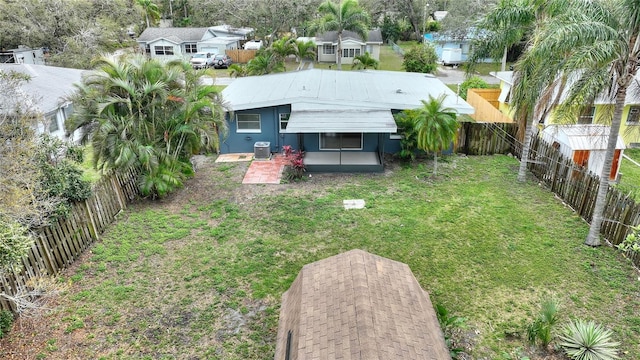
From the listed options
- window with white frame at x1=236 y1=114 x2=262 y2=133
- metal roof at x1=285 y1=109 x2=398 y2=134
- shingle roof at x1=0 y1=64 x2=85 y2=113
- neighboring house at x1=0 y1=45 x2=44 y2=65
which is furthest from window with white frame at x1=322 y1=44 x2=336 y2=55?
metal roof at x1=285 y1=109 x2=398 y2=134

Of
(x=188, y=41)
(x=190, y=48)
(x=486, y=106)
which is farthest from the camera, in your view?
(x=190, y=48)

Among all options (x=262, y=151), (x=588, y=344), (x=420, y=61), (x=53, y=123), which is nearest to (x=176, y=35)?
(x=420, y=61)

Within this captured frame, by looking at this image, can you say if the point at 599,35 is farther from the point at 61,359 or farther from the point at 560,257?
the point at 61,359

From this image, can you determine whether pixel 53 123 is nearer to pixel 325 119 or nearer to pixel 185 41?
pixel 325 119

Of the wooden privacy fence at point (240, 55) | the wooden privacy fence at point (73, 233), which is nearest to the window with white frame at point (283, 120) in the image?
the wooden privacy fence at point (73, 233)

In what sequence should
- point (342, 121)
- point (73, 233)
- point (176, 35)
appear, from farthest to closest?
point (176, 35), point (342, 121), point (73, 233)

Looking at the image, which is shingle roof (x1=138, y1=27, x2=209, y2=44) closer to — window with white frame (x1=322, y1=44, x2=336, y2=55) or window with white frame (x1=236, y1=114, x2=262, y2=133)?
window with white frame (x1=322, y1=44, x2=336, y2=55)

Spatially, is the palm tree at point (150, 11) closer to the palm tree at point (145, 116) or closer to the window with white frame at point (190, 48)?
the window with white frame at point (190, 48)
